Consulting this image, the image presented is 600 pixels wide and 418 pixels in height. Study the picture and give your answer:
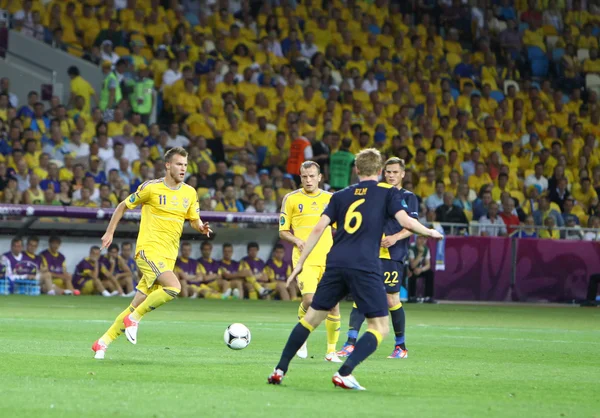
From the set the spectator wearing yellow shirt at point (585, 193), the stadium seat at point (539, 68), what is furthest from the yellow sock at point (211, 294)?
the stadium seat at point (539, 68)

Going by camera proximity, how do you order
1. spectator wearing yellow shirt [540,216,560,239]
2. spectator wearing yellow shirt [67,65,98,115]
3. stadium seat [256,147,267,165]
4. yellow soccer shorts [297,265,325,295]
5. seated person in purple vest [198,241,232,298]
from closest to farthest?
yellow soccer shorts [297,265,325,295] < seated person in purple vest [198,241,232,298] < spectator wearing yellow shirt [67,65,98,115] < spectator wearing yellow shirt [540,216,560,239] < stadium seat [256,147,267,165]

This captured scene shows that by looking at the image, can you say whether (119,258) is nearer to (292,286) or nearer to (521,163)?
(292,286)

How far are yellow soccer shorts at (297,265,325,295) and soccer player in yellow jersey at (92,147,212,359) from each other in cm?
120

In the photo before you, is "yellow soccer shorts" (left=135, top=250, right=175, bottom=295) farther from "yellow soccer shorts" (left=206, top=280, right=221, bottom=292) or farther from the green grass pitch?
"yellow soccer shorts" (left=206, top=280, right=221, bottom=292)

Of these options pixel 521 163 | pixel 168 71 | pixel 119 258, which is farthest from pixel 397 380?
pixel 521 163

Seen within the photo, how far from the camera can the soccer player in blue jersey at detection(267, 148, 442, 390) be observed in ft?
29.7

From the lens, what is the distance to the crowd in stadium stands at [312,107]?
79.4 ft

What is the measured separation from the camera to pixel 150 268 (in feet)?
38.9

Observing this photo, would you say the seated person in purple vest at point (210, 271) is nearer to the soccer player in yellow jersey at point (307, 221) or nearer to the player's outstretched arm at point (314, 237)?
the soccer player in yellow jersey at point (307, 221)

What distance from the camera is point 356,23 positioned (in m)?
31.4

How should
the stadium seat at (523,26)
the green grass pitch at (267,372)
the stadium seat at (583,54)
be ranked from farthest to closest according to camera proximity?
the stadium seat at (523,26), the stadium seat at (583,54), the green grass pitch at (267,372)

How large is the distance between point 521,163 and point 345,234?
69.5 ft

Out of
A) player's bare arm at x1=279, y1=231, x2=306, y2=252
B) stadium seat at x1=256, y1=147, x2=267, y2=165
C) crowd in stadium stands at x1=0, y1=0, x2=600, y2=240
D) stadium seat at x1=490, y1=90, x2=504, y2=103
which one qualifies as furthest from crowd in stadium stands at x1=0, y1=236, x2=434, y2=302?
player's bare arm at x1=279, y1=231, x2=306, y2=252

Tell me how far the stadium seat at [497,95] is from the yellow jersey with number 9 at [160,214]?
20.5 metres
